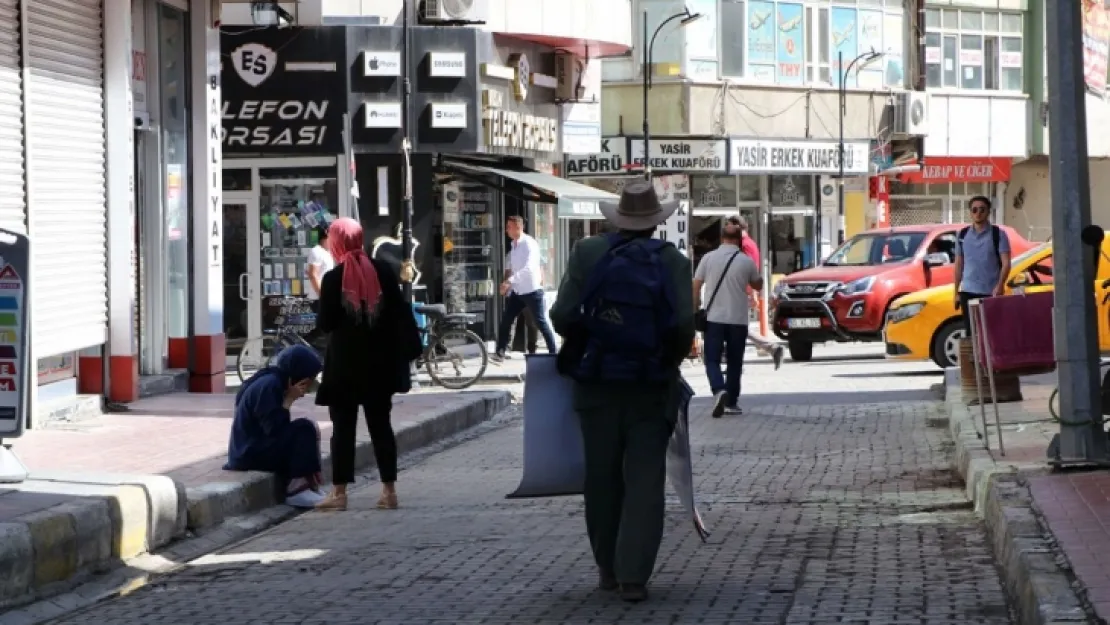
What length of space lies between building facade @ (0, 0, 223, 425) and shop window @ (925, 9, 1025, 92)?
107 ft

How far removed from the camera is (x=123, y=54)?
677 inches

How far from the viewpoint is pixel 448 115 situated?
29.1 m

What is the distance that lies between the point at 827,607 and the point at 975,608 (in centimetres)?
57

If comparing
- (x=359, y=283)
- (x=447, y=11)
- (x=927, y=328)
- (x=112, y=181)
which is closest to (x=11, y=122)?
(x=112, y=181)

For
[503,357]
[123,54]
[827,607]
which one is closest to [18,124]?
[123,54]

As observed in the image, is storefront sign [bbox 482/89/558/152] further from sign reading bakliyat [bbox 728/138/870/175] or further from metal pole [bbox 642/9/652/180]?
sign reading bakliyat [bbox 728/138/870/175]

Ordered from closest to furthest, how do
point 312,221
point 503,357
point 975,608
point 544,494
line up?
point 975,608 → point 544,494 → point 503,357 → point 312,221

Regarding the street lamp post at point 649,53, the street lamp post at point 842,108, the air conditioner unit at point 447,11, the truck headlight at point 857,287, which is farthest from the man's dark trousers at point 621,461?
the street lamp post at point 842,108

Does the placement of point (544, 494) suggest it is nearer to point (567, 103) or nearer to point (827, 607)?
point (827, 607)

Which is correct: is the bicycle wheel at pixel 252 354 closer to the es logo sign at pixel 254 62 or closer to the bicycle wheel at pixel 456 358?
the bicycle wheel at pixel 456 358

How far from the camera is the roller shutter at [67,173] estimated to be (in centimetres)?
1566

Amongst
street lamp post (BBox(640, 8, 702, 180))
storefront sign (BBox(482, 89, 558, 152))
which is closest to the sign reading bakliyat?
street lamp post (BBox(640, 8, 702, 180))

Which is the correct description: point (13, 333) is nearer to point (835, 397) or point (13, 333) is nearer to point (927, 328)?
point (835, 397)

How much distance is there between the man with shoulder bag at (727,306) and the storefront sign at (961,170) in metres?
32.2
